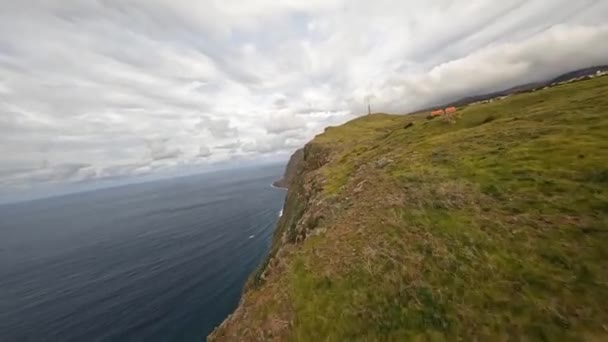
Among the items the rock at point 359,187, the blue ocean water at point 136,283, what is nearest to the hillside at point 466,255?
the rock at point 359,187

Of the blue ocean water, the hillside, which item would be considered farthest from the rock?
the blue ocean water

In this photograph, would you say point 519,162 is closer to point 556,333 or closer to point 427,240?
point 427,240

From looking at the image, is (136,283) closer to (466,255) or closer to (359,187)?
(359,187)

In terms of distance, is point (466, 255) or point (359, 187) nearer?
point (466, 255)

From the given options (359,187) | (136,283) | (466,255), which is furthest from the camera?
(136,283)

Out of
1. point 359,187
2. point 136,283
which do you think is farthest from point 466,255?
point 136,283

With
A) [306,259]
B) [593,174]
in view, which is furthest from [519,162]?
[306,259]

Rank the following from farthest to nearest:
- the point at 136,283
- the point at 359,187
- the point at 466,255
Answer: the point at 136,283, the point at 359,187, the point at 466,255

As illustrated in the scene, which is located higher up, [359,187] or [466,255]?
[359,187]

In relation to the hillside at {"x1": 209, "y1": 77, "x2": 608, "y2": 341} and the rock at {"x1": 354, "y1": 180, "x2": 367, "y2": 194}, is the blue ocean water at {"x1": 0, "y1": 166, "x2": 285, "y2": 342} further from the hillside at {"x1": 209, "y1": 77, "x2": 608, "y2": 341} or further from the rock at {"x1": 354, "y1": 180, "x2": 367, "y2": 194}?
the hillside at {"x1": 209, "y1": 77, "x2": 608, "y2": 341}
